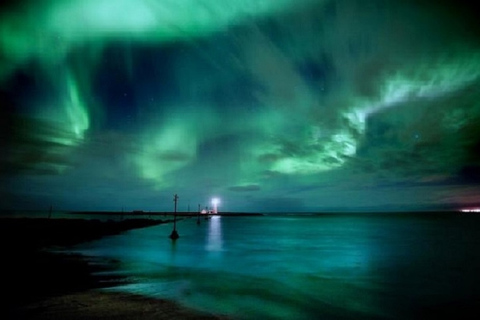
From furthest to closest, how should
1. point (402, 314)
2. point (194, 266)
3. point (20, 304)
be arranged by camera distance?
1. point (194, 266)
2. point (402, 314)
3. point (20, 304)

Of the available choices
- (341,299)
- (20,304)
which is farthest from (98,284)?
(341,299)

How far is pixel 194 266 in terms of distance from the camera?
3094 cm

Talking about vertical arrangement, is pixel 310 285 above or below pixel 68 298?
below

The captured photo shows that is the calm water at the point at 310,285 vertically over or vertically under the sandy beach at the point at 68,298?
under

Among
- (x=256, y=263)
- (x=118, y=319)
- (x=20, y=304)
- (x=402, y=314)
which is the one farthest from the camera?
(x=256, y=263)

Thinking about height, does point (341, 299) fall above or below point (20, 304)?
below

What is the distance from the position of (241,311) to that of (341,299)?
734cm

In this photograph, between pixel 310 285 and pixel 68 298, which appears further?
pixel 310 285

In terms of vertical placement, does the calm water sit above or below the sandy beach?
below

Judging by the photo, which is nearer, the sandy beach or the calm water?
the sandy beach

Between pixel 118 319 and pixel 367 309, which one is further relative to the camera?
pixel 367 309

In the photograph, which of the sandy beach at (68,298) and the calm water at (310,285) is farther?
the calm water at (310,285)

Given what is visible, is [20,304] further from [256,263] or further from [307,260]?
[307,260]

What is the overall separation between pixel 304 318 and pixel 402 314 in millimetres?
5779
